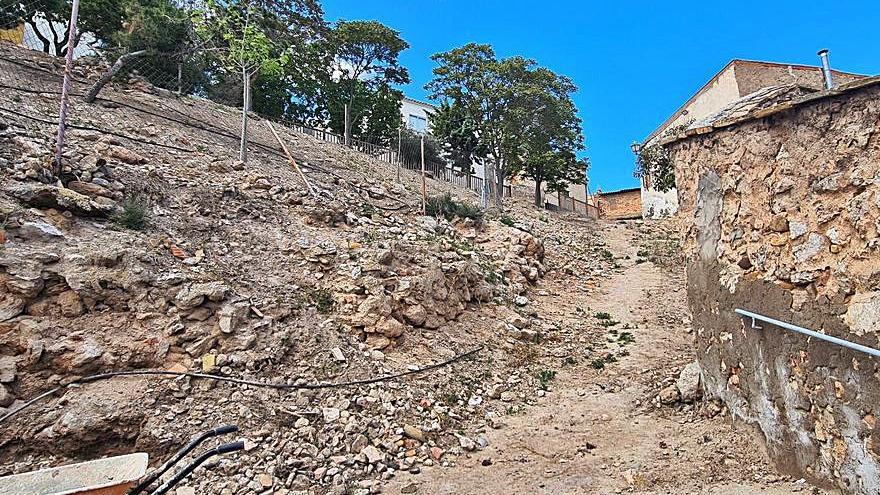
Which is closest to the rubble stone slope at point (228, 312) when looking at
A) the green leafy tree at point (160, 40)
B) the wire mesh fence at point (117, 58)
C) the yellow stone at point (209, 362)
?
the yellow stone at point (209, 362)

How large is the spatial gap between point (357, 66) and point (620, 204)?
16.0 metres

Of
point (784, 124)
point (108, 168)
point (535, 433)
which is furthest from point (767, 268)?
point (108, 168)

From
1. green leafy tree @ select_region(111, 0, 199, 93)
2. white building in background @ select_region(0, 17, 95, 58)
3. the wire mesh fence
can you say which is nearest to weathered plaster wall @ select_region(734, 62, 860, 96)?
the wire mesh fence

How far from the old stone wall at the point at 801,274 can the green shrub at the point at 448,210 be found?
23.4 feet

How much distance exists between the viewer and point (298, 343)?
557cm

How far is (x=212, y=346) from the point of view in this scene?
199 inches

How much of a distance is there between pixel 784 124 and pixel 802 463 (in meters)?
2.62

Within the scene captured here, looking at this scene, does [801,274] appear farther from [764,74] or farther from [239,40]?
[764,74]

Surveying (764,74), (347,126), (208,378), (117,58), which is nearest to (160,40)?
(117,58)

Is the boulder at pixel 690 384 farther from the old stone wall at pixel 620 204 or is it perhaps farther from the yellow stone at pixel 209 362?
the old stone wall at pixel 620 204

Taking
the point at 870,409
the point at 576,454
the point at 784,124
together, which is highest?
the point at 784,124

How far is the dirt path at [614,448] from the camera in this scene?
3664 mm

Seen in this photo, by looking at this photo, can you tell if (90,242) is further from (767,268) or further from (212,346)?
(767,268)

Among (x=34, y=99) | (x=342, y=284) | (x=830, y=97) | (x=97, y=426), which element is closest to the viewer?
(x=830, y=97)
